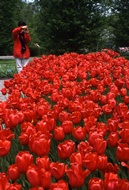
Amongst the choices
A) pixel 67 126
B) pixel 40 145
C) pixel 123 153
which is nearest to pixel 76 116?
pixel 67 126

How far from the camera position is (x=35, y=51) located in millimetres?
39000

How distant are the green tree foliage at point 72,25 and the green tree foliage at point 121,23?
334 cm

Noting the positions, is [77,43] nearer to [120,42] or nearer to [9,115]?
[120,42]

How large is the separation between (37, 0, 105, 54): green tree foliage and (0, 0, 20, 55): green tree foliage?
25.1 feet

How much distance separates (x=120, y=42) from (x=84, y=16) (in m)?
4.82

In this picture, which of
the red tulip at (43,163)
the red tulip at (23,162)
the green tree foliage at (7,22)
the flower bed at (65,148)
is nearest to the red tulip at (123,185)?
the flower bed at (65,148)

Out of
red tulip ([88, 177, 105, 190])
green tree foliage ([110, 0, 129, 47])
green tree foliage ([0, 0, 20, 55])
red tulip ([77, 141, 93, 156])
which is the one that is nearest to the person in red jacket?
red tulip ([77, 141, 93, 156])

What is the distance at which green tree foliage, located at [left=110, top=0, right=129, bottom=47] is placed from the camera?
76.5ft

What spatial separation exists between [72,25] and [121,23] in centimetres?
469

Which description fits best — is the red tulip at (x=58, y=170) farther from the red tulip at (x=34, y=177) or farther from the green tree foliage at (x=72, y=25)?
the green tree foliage at (x=72, y=25)

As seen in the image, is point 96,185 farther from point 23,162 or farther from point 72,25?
point 72,25

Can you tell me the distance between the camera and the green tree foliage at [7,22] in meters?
27.5

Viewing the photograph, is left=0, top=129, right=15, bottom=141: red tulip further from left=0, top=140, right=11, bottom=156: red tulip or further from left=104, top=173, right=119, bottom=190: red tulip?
left=104, top=173, right=119, bottom=190: red tulip

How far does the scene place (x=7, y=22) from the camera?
93.0 feet
